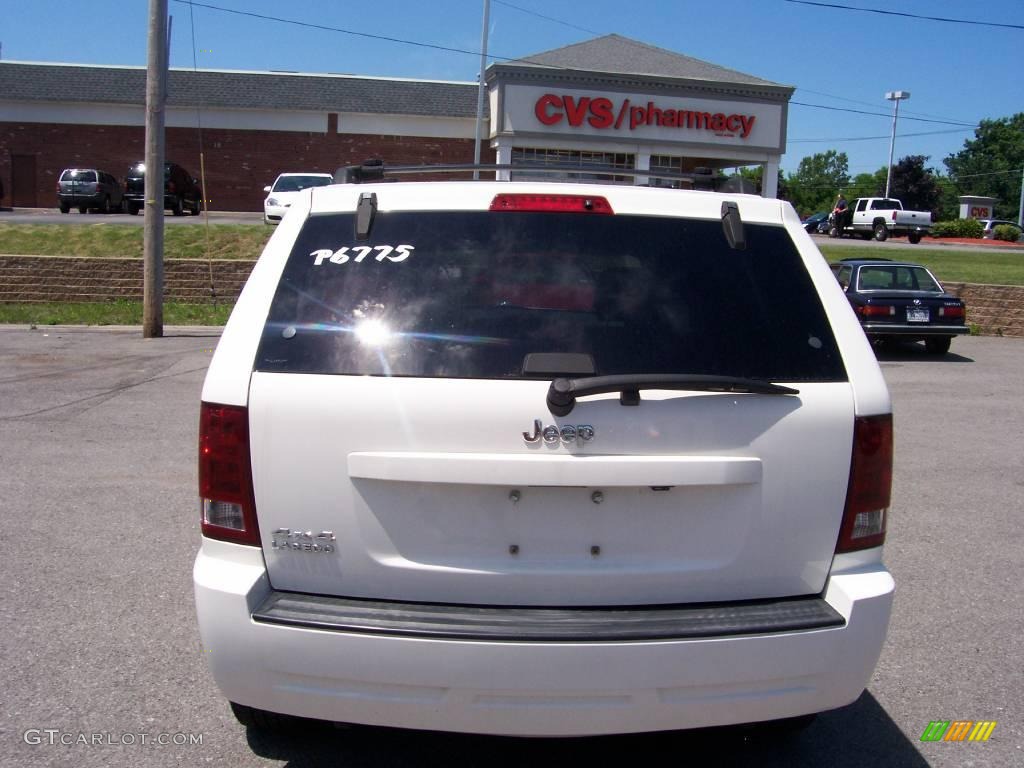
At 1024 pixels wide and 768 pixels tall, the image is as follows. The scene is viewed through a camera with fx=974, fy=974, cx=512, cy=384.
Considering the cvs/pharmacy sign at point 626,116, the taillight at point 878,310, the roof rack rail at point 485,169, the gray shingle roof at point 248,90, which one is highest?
the gray shingle roof at point 248,90

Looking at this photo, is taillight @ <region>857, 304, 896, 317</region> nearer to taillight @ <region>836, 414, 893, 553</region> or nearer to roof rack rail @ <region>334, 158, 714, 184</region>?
roof rack rail @ <region>334, 158, 714, 184</region>

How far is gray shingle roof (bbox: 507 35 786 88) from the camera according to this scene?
35.2 meters

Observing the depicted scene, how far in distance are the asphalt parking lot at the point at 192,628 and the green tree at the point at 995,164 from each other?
363 feet

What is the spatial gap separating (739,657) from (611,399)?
809 mm

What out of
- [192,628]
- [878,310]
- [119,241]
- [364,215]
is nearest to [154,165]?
[119,241]

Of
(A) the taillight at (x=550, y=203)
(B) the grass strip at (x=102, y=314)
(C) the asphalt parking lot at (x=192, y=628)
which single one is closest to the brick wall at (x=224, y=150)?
(B) the grass strip at (x=102, y=314)

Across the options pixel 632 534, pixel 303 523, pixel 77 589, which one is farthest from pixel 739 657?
pixel 77 589

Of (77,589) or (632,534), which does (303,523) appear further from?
(77,589)

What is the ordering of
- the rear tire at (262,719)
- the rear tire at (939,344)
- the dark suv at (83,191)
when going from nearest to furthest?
the rear tire at (262,719) → the rear tire at (939,344) → the dark suv at (83,191)

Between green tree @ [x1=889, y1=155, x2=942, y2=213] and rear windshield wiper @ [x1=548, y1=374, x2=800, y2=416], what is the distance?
79465 millimetres

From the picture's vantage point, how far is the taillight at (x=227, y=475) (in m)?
2.86

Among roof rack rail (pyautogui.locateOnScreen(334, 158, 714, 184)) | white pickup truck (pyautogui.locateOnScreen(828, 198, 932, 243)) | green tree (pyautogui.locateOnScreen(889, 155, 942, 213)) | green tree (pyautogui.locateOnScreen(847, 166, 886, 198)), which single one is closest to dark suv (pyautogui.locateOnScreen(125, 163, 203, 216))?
white pickup truck (pyautogui.locateOnScreen(828, 198, 932, 243))

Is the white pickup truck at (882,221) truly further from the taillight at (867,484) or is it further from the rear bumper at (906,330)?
the taillight at (867,484)
